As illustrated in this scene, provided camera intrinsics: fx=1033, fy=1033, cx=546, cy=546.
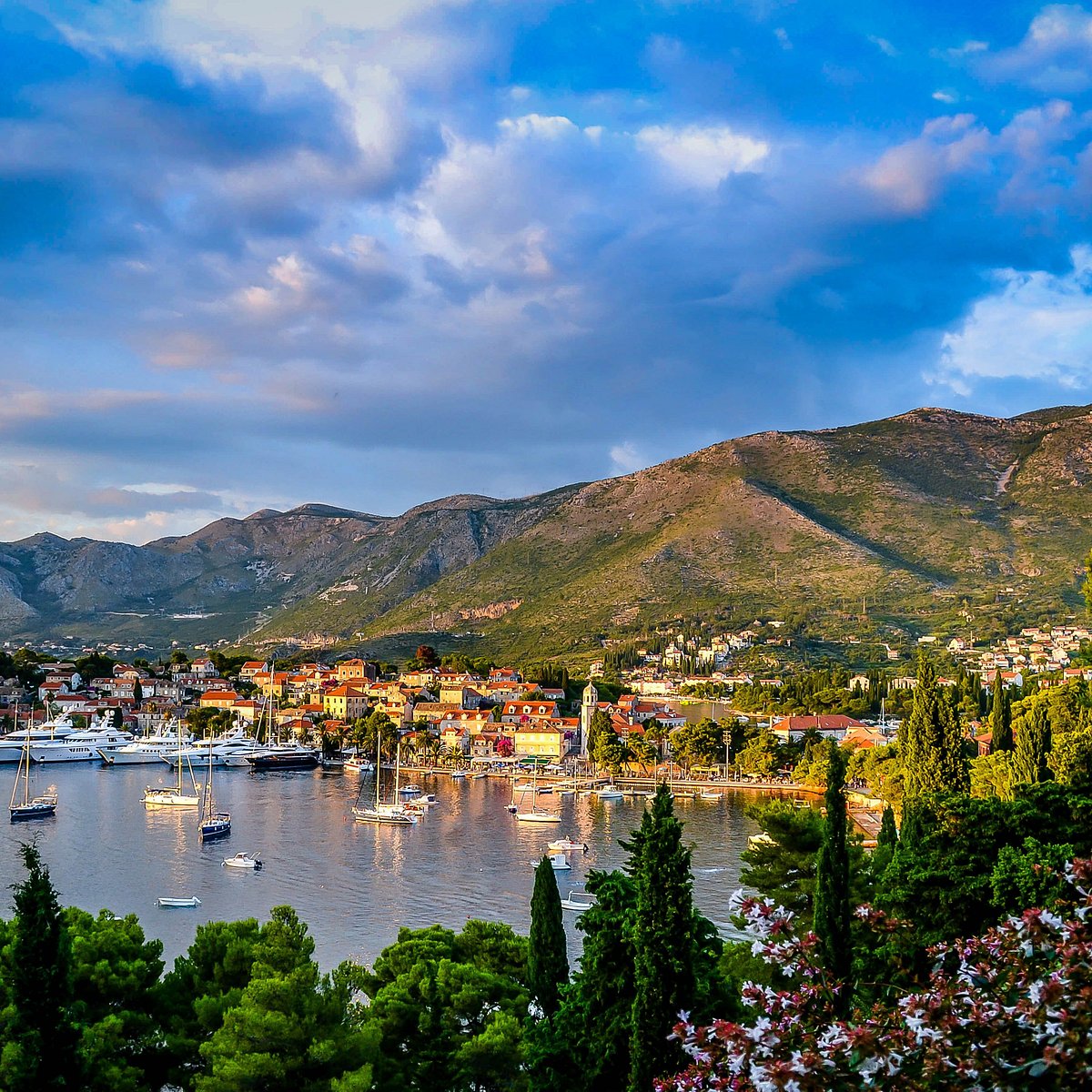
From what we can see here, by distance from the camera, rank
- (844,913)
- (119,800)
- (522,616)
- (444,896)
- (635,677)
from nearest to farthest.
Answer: (844,913), (444,896), (119,800), (635,677), (522,616)

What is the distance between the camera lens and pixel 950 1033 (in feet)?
19.9

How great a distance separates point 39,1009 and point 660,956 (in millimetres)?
7941

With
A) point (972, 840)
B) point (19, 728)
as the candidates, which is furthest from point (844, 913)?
point (19, 728)

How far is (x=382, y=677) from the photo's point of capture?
126 meters

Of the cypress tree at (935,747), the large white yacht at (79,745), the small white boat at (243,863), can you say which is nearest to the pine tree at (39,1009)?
the cypress tree at (935,747)

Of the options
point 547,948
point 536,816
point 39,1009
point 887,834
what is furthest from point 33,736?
point 39,1009

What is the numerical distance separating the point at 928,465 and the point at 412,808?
147m

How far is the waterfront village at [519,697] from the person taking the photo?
3342 inches

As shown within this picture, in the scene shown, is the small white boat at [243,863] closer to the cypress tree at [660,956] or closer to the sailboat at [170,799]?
the sailboat at [170,799]

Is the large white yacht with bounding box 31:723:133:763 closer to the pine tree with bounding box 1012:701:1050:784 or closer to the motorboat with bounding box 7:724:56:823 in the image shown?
the motorboat with bounding box 7:724:56:823

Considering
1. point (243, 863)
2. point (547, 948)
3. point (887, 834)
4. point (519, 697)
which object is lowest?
point (243, 863)

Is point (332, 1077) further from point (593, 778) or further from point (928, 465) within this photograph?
point (928, 465)

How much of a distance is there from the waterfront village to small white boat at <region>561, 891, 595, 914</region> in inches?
1278

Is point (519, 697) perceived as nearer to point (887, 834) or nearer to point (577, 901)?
point (577, 901)
